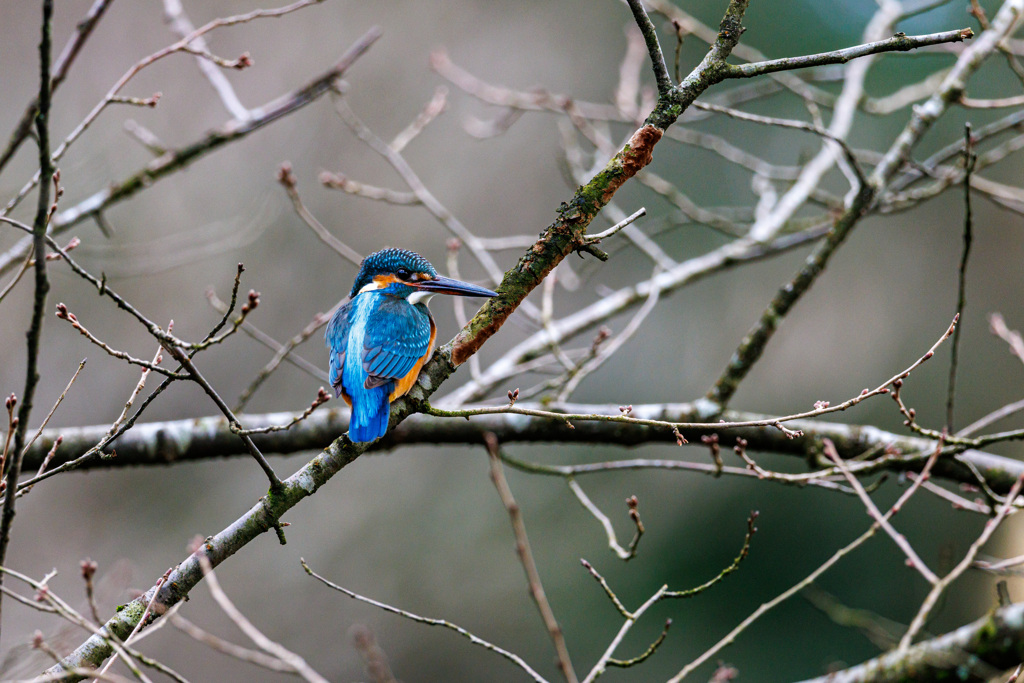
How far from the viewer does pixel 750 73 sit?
65.7 inches

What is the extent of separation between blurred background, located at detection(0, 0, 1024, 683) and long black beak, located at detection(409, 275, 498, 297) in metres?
4.07

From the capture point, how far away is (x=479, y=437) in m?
2.85

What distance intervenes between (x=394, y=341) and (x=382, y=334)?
65 mm

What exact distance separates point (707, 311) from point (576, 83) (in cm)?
290

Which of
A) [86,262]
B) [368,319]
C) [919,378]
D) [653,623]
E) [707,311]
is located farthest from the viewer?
[707,311]

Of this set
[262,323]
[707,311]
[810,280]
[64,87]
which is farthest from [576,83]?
[810,280]

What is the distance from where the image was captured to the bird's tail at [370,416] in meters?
1.80

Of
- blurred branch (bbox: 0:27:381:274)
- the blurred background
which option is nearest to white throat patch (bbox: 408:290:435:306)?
blurred branch (bbox: 0:27:381:274)

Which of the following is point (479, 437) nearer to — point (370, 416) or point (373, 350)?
point (373, 350)

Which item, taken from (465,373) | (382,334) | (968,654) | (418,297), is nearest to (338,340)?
(382,334)

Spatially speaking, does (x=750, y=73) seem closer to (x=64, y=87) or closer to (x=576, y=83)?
(x=576, y=83)

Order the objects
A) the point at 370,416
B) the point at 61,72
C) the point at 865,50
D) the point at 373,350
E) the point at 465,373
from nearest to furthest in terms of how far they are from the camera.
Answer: the point at 61,72, the point at 865,50, the point at 370,416, the point at 373,350, the point at 465,373

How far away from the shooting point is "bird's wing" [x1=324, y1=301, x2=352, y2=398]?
2346 millimetres

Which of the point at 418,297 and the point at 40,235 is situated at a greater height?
the point at 418,297
